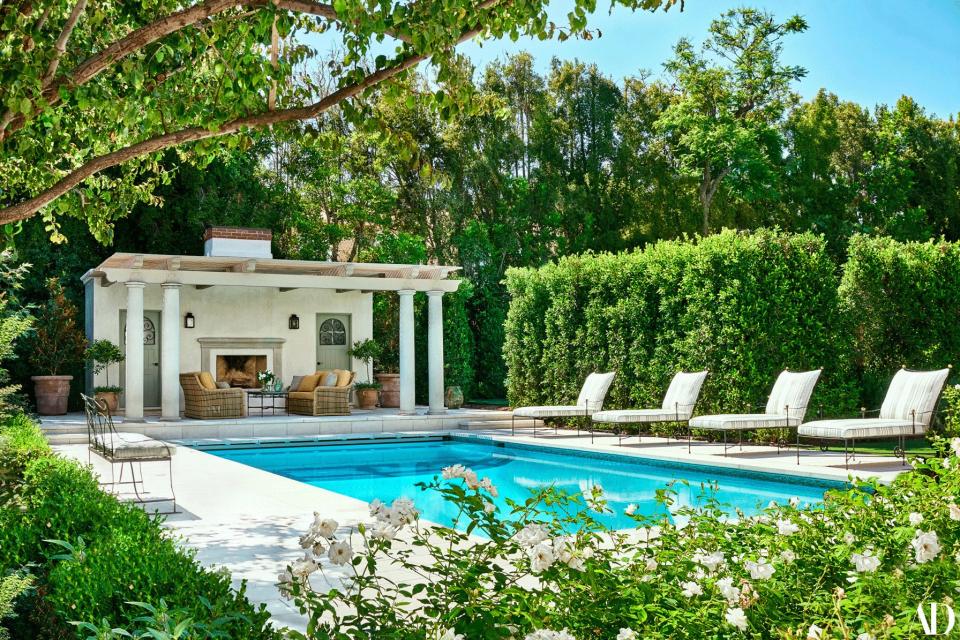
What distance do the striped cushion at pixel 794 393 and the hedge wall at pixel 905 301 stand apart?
179cm

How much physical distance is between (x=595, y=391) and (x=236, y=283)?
7432 mm

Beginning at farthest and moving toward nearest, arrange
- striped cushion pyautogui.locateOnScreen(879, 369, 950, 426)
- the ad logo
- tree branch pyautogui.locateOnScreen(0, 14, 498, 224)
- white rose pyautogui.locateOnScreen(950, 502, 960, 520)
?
striped cushion pyautogui.locateOnScreen(879, 369, 950, 426) < tree branch pyautogui.locateOnScreen(0, 14, 498, 224) < white rose pyautogui.locateOnScreen(950, 502, 960, 520) < the ad logo

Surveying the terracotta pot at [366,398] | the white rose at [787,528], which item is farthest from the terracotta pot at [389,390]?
the white rose at [787,528]

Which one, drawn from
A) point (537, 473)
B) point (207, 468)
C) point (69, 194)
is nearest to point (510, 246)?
point (537, 473)

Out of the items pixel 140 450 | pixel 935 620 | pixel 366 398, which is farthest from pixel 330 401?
pixel 935 620

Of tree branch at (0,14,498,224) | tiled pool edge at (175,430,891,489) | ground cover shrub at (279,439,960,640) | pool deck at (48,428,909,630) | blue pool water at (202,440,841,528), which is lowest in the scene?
blue pool water at (202,440,841,528)

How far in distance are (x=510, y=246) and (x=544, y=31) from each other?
68.6 feet

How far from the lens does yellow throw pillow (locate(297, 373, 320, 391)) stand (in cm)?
1783

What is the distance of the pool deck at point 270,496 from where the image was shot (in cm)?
563

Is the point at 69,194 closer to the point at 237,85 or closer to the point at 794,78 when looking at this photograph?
the point at 237,85

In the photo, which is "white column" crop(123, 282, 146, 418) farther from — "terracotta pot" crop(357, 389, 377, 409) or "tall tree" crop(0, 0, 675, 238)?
"tall tree" crop(0, 0, 675, 238)

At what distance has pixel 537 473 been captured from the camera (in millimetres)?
12180

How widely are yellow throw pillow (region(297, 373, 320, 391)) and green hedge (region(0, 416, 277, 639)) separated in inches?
468

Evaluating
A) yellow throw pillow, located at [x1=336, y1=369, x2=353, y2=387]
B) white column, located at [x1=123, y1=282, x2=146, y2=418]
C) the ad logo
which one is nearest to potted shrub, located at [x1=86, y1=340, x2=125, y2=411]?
white column, located at [x1=123, y1=282, x2=146, y2=418]
